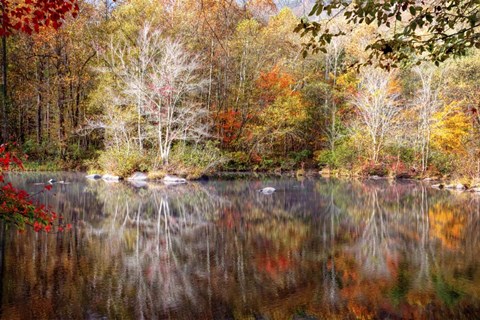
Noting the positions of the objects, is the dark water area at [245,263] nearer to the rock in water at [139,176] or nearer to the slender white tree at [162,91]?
the rock in water at [139,176]

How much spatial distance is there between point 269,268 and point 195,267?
1.19 m

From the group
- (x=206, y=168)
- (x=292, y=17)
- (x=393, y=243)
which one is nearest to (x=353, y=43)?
(x=292, y=17)

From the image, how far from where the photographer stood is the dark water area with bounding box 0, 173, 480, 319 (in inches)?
203

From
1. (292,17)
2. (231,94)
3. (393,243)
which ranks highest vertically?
(292,17)

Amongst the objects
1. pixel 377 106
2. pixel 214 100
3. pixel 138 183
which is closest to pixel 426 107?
pixel 377 106

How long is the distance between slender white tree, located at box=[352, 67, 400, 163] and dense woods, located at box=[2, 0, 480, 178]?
87mm

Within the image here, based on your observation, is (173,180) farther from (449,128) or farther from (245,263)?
(449,128)

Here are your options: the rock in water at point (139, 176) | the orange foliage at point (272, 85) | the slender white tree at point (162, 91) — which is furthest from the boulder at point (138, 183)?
the orange foliage at point (272, 85)

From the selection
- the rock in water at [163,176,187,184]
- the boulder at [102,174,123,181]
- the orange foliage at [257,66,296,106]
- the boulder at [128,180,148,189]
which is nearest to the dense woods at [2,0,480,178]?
the orange foliage at [257,66,296,106]

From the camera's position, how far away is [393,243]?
895cm

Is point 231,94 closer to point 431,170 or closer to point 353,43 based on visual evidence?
point 353,43

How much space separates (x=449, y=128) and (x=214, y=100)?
15.5 metres

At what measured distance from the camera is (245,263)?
7.11m

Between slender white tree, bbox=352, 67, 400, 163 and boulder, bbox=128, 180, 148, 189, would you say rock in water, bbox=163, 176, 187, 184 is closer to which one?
boulder, bbox=128, 180, 148, 189
